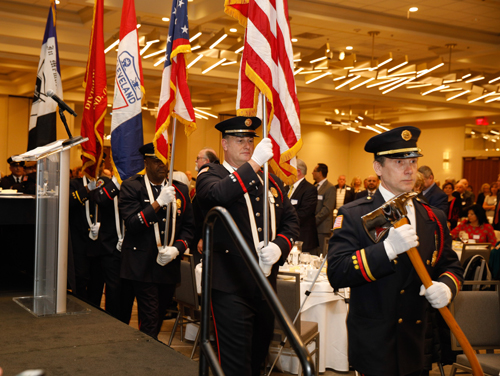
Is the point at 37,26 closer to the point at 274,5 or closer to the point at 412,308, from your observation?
the point at 274,5

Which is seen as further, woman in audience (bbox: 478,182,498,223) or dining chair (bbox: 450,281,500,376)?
woman in audience (bbox: 478,182,498,223)

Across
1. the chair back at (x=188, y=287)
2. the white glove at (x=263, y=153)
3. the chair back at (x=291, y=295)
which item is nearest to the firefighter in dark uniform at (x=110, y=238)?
the chair back at (x=188, y=287)

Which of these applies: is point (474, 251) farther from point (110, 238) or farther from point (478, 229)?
point (110, 238)

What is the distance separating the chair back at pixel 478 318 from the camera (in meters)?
3.55

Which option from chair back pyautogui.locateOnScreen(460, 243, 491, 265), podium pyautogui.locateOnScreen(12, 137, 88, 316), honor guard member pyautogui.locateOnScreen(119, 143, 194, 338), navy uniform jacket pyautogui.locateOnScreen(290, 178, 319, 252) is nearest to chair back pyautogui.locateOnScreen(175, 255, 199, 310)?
honor guard member pyautogui.locateOnScreen(119, 143, 194, 338)

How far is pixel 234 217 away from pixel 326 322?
1891mm

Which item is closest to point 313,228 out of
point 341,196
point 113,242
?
point 113,242

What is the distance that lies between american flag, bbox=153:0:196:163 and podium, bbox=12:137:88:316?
3.27ft

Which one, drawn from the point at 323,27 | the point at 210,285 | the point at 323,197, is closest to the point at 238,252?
the point at 210,285

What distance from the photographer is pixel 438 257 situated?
2482 millimetres

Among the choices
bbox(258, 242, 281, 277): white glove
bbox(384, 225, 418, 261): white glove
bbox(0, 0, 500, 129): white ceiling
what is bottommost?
bbox(258, 242, 281, 277): white glove

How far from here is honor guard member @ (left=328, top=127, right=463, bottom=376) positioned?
2268 millimetres

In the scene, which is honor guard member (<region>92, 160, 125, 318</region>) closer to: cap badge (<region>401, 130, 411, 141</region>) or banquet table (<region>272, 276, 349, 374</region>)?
banquet table (<region>272, 276, 349, 374</region>)

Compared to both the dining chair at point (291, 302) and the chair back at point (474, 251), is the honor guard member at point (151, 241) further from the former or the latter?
the chair back at point (474, 251)
